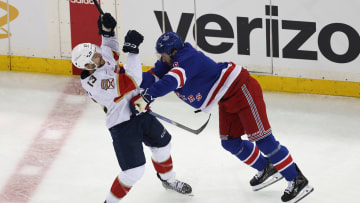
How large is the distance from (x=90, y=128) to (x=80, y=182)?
1042 millimetres

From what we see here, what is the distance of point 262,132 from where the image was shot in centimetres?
547

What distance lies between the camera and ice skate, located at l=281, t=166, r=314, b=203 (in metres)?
5.64

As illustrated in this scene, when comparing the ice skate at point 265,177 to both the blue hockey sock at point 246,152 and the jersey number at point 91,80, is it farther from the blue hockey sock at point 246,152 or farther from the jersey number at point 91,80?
the jersey number at point 91,80

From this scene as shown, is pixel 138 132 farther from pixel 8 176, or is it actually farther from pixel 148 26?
pixel 148 26

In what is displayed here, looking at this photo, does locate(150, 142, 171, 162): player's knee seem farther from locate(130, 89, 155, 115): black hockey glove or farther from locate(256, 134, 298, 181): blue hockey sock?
locate(256, 134, 298, 181): blue hockey sock

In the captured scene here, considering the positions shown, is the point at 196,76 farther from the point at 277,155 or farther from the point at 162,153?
the point at 277,155

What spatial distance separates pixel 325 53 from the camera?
748 centimetres

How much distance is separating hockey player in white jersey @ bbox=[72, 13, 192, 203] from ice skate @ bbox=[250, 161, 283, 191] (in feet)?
2.03

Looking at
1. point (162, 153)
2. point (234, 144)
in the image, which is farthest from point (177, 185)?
point (234, 144)

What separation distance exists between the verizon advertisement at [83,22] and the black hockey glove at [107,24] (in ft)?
8.50

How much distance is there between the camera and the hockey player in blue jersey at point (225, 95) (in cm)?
524

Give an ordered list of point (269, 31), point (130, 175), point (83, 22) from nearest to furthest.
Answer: point (130, 175), point (269, 31), point (83, 22)

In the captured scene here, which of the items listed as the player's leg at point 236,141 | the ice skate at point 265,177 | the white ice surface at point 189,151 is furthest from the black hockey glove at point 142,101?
the ice skate at point 265,177

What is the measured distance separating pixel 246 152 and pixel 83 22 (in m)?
2.98
